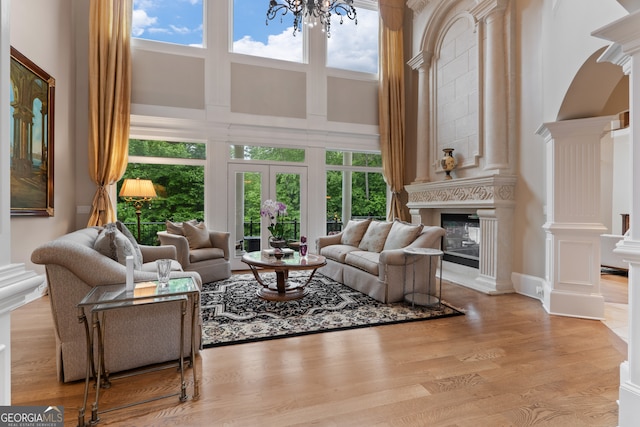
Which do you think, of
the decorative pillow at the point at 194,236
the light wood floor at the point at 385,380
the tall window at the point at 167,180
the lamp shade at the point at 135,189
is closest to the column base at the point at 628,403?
the light wood floor at the point at 385,380

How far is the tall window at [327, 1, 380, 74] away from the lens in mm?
6738

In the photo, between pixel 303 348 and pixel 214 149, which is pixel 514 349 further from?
pixel 214 149

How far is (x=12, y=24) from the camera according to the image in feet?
11.7

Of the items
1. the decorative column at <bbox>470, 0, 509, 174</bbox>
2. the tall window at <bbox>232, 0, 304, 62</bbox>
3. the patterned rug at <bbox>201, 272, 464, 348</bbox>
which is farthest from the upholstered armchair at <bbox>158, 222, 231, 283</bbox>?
the decorative column at <bbox>470, 0, 509, 174</bbox>

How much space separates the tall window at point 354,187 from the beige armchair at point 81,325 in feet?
15.7

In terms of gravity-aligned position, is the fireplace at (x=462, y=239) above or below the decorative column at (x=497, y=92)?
below

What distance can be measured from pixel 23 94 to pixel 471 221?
608cm

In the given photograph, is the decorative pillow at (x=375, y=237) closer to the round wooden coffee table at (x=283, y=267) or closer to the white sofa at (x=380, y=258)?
the white sofa at (x=380, y=258)

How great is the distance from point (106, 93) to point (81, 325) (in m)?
4.41

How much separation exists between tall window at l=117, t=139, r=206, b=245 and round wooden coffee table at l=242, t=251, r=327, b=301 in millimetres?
2414

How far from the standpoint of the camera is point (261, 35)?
243 inches

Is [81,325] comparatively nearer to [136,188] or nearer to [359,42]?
[136,188]

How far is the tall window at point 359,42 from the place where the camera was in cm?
674

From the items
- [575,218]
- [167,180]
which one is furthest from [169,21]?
[575,218]
